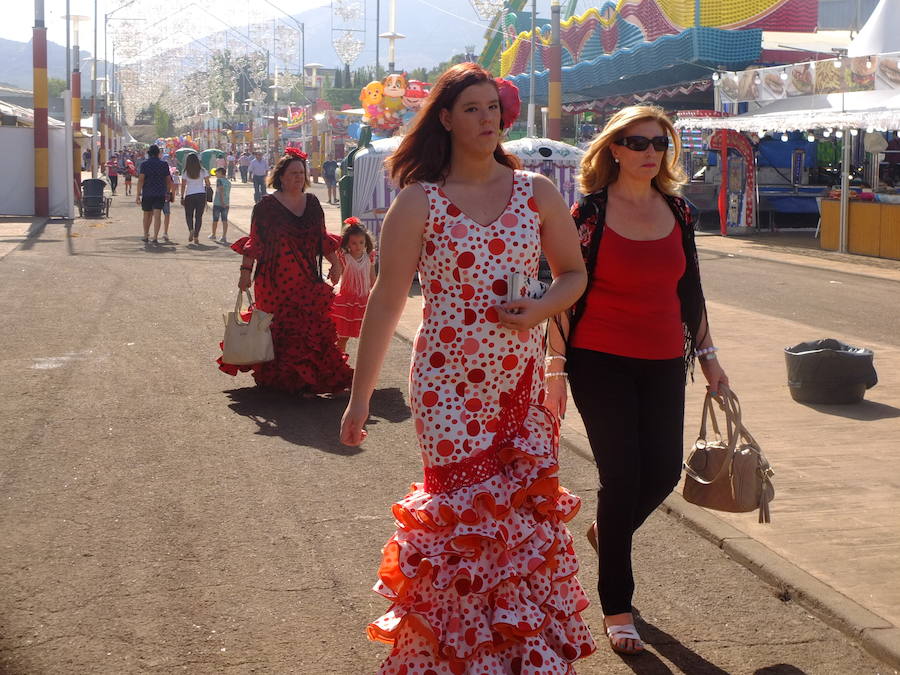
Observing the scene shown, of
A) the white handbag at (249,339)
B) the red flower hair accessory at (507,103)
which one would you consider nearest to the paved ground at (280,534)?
the white handbag at (249,339)

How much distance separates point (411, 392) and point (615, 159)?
1.35 metres

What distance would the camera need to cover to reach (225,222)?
24.8 m

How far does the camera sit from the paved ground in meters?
4.20

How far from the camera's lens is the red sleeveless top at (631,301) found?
4.21 meters

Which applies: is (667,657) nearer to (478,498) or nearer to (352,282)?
(478,498)

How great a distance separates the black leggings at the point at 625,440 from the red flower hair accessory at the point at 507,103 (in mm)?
963

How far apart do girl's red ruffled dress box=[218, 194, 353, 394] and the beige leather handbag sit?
189 inches

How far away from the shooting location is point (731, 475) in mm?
4309

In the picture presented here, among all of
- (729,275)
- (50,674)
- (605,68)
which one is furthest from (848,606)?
(605,68)

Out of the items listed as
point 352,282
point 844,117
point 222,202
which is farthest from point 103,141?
point 352,282

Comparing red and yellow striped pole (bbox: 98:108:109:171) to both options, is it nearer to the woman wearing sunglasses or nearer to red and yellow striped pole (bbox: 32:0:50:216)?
red and yellow striped pole (bbox: 32:0:50:216)

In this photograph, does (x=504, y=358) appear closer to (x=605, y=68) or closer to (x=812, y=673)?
(x=812, y=673)

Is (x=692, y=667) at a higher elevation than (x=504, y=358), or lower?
lower

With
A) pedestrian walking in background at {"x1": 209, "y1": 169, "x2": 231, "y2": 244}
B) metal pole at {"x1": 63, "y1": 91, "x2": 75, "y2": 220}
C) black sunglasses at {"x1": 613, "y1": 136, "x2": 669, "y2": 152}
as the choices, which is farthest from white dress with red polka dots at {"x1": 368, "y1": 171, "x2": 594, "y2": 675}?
metal pole at {"x1": 63, "y1": 91, "x2": 75, "y2": 220}
